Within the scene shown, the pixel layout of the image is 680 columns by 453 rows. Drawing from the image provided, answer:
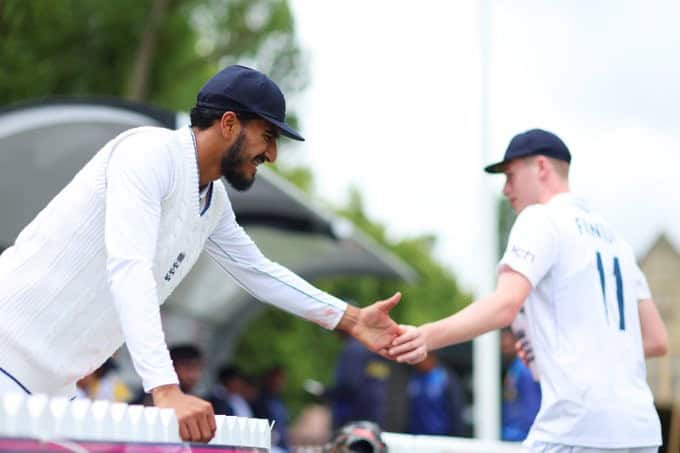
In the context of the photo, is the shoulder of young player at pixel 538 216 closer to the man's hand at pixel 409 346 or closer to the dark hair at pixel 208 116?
the man's hand at pixel 409 346

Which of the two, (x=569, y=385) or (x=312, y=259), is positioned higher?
(x=312, y=259)

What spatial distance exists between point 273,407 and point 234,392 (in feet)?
5.20

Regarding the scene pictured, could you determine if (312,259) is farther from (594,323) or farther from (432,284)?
(432,284)

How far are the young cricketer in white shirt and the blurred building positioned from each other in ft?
18.3

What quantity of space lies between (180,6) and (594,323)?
23093 mm

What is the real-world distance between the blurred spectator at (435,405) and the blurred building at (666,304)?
156 inches

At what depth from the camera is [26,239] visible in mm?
4371

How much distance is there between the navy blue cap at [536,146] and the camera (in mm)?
5562

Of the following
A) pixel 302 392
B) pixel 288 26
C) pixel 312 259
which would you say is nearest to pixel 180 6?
pixel 288 26

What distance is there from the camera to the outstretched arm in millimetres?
5078

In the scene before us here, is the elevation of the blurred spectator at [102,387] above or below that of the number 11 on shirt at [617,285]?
below

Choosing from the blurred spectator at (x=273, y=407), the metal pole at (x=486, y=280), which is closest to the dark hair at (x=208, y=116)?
the metal pole at (x=486, y=280)

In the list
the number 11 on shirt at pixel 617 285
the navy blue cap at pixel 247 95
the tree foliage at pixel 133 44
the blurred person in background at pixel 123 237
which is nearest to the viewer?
the blurred person in background at pixel 123 237

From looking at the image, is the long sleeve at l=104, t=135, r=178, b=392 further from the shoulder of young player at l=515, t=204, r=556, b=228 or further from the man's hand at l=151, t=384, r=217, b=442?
the shoulder of young player at l=515, t=204, r=556, b=228
